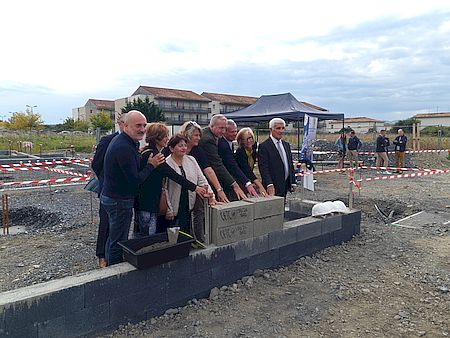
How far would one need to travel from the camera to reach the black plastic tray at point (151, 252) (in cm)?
317

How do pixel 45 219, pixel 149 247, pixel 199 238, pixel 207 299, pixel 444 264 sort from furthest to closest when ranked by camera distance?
pixel 45 219 < pixel 444 264 < pixel 199 238 < pixel 207 299 < pixel 149 247

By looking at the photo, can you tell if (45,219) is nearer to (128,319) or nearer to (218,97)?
(128,319)

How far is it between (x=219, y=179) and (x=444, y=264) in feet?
10.3

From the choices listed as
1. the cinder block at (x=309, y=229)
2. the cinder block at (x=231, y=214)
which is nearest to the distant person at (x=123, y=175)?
the cinder block at (x=231, y=214)

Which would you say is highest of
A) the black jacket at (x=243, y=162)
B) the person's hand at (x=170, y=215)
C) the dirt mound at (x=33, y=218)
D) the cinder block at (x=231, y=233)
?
the black jacket at (x=243, y=162)

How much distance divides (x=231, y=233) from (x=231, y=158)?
99cm

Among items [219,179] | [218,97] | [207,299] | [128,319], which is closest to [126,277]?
[128,319]

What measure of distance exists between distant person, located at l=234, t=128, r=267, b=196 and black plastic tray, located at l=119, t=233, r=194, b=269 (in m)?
1.63

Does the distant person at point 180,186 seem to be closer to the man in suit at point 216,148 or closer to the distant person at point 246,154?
the man in suit at point 216,148

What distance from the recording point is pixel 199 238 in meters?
3.99

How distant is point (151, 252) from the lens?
3209mm

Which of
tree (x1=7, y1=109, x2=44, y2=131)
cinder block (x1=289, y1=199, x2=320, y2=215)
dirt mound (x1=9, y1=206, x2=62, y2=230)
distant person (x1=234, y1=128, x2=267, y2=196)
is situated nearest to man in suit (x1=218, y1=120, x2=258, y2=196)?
distant person (x1=234, y1=128, x2=267, y2=196)

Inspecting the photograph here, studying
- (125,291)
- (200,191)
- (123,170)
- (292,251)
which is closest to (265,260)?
(292,251)

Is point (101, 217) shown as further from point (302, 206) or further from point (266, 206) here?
point (302, 206)
